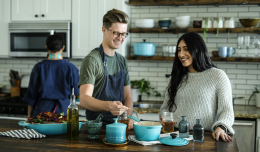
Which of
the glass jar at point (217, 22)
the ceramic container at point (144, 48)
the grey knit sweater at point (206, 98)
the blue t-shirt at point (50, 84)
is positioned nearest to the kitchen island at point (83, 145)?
the grey knit sweater at point (206, 98)

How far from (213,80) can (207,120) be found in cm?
33

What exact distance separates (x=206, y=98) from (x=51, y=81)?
1772 mm

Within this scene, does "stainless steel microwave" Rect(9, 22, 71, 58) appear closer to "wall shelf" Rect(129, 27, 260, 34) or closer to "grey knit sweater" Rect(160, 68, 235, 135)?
"wall shelf" Rect(129, 27, 260, 34)

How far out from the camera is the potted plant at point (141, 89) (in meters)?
4.23

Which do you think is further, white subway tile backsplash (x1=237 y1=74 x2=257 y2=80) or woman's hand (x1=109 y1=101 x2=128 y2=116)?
white subway tile backsplash (x1=237 y1=74 x2=257 y2=80)

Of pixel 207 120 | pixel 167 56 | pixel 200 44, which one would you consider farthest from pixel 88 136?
pixel 167 56

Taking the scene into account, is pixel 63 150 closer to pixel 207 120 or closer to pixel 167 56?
pixel 207 120

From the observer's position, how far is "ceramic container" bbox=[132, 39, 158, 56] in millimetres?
4059

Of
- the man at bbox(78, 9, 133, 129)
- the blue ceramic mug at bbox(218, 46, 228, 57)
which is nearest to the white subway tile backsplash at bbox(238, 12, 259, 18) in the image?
the blue ceramic mug at bbox(218, 46, 228, 57)

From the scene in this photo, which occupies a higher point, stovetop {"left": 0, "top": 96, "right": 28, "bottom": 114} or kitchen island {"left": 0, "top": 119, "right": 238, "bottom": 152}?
kitchen island {"left": 0, "top": 119, "right": 238, "bottom": 152}

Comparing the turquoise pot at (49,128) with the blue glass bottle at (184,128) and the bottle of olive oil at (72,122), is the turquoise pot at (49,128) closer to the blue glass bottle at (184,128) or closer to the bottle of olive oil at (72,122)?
the bottle of olive oil at (72,122)

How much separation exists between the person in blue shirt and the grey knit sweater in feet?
4.61

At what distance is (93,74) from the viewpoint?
7.50 feet

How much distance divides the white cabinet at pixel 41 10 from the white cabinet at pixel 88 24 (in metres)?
0.15
